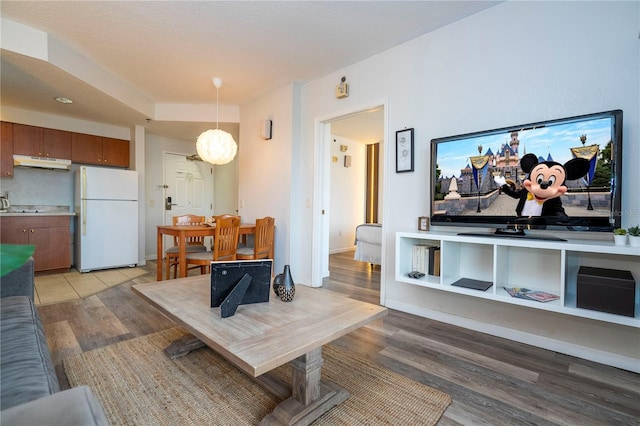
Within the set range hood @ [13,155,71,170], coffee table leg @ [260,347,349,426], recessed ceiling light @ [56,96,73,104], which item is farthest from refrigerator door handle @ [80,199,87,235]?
coffee table leg @ [260,347,349,426]

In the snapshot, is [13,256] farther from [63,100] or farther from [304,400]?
[63,100]

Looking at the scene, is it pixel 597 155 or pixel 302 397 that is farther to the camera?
pixel 597 155

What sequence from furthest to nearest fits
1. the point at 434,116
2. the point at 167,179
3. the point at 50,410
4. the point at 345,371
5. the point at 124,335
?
1. the point at 167,179
2. the point at 434,116
3. the point at 124,335
4. the point at 345,371
5. the point at 50,410

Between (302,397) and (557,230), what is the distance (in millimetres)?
1875

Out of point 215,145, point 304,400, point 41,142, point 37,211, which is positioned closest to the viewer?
point 304,400

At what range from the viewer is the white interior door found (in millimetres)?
5676

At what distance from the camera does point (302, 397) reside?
133 cm

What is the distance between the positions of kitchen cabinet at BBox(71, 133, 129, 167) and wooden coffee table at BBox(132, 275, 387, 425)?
4.10m

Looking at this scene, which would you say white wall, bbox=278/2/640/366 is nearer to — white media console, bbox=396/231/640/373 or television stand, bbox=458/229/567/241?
white media console, bbox=396/231/640/373

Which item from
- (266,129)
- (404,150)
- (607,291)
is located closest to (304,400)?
(607,291)

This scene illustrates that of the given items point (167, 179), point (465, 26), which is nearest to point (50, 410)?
point (465, 26)

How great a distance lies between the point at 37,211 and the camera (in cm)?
434

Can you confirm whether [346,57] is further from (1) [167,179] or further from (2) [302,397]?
(1) [167,179]

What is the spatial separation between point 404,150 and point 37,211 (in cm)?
528
